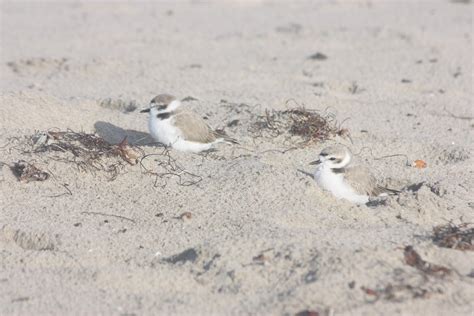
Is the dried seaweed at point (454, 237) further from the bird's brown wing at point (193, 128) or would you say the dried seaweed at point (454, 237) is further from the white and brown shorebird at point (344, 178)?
the bird's brown wing at point (193, 128)

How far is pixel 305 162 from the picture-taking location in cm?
648

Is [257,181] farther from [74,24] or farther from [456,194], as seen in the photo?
[74,24]

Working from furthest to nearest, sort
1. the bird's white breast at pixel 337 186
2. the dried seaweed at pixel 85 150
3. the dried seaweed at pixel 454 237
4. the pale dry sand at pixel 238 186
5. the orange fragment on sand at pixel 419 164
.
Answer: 1. the orange fragment on sand at pixel 419 164
2. the dried seaweed at pixel 85 150
3. the bird's white breast at pixel 337 186
4. the dried seaweed at pixel 454 237
5. the pale dry sand at pixel 238 186

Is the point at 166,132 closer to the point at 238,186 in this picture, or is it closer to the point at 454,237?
the point at 238,186

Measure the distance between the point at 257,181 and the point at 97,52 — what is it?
5.16 m

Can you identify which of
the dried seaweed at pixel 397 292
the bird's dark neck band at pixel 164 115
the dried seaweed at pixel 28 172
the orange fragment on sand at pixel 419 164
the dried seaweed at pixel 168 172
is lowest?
the orange fragment on sand at pixel 419 164

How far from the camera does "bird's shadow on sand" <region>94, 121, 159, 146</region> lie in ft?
22.4

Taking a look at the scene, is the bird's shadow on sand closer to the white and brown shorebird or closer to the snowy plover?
the snowy plover

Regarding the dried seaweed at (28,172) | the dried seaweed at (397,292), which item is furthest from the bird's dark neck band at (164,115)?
the dried seaweed at (397,292)

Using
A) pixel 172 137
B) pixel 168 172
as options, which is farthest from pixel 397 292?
pixel 172 137

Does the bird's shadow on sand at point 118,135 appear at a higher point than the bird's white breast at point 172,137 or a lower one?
lower

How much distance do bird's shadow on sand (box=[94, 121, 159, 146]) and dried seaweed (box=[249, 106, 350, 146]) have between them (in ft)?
3.15

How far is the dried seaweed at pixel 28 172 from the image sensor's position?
5863mm

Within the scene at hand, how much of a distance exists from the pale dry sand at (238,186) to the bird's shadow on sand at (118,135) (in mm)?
25
